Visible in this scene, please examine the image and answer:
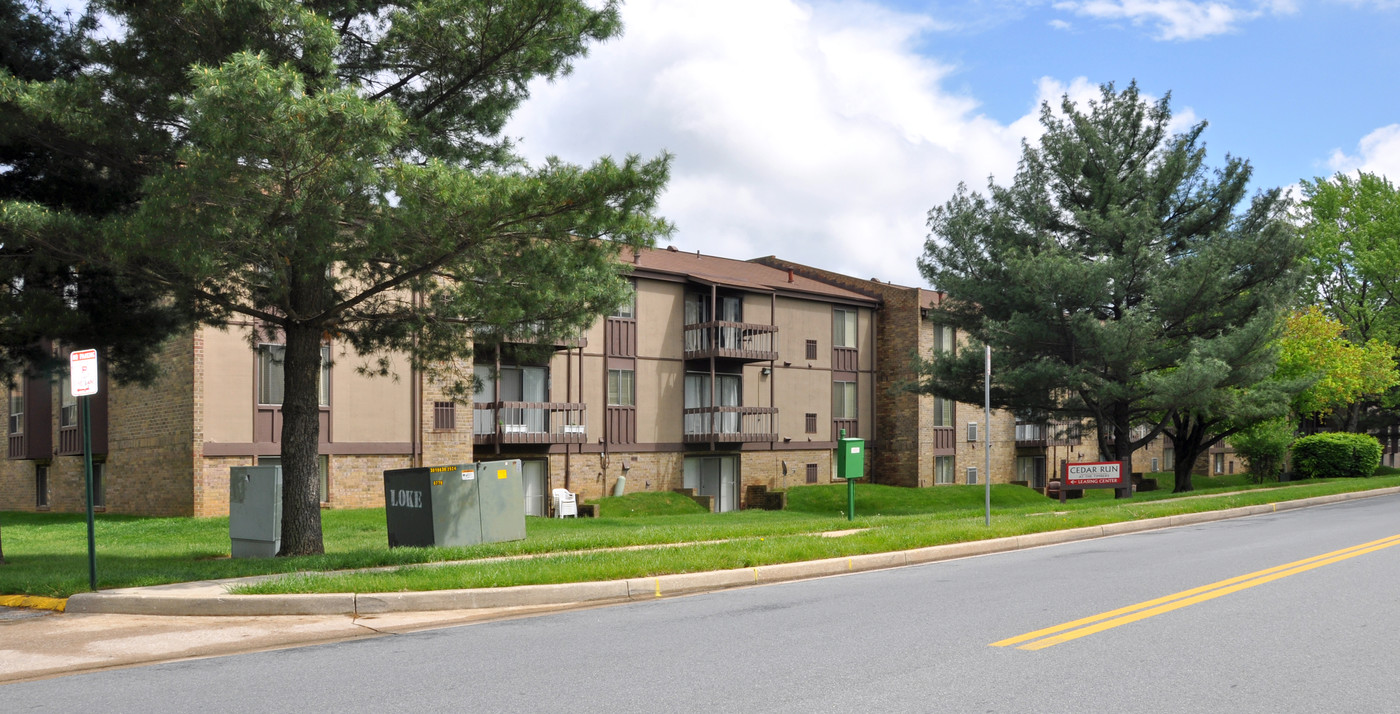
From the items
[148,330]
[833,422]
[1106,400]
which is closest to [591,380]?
[833,422]

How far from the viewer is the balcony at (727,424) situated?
34.1 m

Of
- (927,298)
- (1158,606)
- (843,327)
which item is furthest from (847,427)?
(1158,606)

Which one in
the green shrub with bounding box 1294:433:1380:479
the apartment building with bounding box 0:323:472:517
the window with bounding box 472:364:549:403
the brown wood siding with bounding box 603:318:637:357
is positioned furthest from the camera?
the green shrub with bounding box 1294:433:1380:479

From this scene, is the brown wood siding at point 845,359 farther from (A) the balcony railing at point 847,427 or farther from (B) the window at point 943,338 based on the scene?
(B) the window at point 943,338

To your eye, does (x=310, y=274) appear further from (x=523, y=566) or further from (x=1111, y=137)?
(x=1111, y=137)

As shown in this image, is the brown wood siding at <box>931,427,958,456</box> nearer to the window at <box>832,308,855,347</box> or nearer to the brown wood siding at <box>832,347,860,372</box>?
the brown wood siding at <box>832,347,860,372</box>

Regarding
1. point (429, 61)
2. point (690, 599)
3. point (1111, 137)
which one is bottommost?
point (690, 599)

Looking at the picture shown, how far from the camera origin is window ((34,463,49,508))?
33.2m

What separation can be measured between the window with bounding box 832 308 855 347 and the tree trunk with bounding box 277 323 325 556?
27.3m

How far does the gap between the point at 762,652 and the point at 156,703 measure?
399cm

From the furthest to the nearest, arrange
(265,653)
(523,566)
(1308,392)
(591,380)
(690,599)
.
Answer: (1308,392) → (591,380) → (523,566) → (690,599) → (265,653)

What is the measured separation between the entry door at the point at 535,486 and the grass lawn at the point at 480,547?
3.88 metres

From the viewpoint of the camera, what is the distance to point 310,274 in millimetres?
12844

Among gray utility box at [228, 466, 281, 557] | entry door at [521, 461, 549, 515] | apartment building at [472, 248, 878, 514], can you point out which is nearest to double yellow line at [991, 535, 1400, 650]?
gray utility box at [228, 466, 281, 557]
